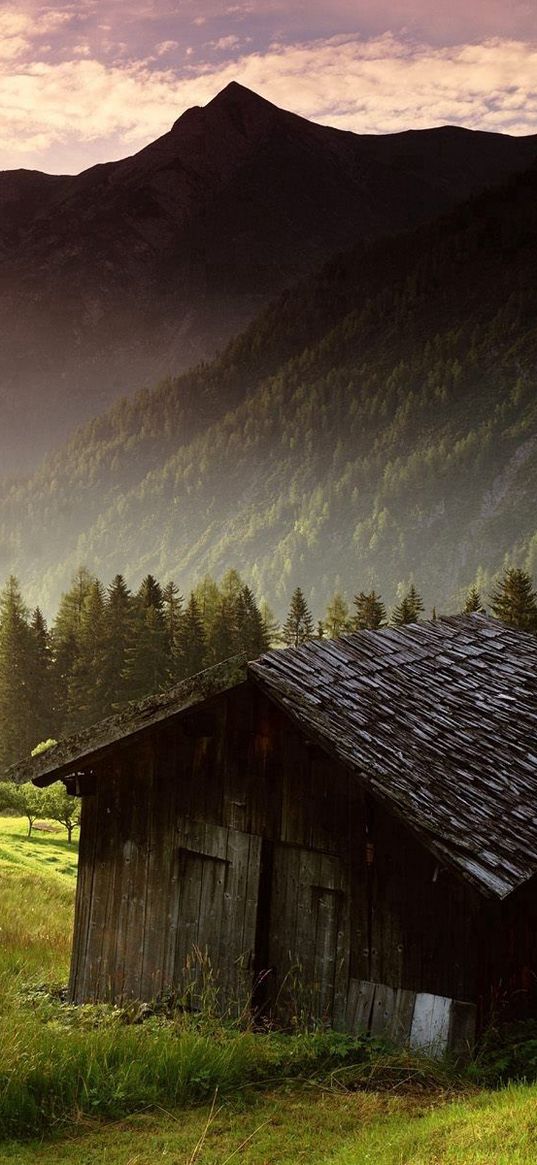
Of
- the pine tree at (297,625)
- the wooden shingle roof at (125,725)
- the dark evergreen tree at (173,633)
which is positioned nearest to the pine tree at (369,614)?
the pine tree at (297,625)

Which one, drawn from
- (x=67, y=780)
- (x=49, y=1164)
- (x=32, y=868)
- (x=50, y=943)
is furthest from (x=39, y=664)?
→ (x=49, y=1164)

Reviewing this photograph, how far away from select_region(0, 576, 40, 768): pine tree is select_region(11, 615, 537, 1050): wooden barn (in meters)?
67.6

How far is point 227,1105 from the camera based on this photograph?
294 inches

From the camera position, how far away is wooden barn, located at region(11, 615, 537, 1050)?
33.2ft

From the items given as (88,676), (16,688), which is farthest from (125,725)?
(16,688)

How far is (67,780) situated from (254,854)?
310 cm

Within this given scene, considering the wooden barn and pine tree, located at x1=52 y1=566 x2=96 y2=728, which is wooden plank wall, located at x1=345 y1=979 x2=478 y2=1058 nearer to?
the wooden barn

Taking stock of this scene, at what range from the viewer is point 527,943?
36.8 feet

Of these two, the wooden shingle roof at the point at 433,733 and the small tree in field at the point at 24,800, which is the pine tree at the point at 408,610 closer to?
the small tree in field at the point at 24,800

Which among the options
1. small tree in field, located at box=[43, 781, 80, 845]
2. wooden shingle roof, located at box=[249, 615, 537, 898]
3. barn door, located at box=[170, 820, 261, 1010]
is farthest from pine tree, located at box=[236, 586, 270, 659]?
barn door, located at box=[170, 820, 261, 1010]

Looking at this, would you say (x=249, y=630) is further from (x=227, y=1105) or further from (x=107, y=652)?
(x=227, y=1105)

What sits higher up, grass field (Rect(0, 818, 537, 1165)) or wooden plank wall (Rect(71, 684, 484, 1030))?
wooden plank wall (Rect(71, 684, 484, 1030))

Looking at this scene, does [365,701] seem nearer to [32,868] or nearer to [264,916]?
[264,916]

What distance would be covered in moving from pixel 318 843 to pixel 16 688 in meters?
71.3
